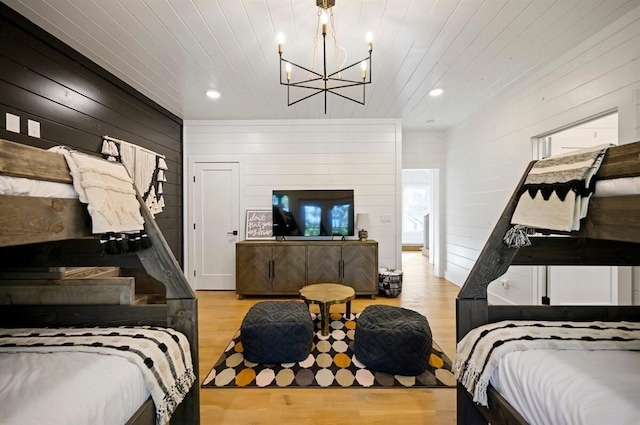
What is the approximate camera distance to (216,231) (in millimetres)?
4516

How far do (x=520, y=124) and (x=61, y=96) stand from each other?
4.46 m

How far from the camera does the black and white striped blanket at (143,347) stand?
121 cm

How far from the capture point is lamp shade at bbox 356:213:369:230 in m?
4.28

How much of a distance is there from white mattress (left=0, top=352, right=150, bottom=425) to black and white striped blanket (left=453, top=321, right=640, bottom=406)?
1.44m

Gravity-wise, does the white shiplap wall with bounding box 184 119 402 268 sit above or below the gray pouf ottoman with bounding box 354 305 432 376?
above

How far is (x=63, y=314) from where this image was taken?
157 centimetres

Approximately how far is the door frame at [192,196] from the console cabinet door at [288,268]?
0.81m

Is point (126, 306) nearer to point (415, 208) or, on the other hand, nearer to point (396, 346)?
point (396, 346)

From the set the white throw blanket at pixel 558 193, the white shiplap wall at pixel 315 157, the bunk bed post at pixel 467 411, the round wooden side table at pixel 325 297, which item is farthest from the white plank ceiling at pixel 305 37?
the bunk bed post at pixel 467 411

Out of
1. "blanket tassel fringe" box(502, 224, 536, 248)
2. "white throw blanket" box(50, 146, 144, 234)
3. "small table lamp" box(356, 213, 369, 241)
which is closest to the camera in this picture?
"white throw blanket" box(50, 146, 144, 234)

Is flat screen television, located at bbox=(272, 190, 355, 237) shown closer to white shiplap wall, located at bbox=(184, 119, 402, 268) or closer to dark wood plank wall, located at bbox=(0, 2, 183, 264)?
white shiplap wall, located at bbox=(184, 119, 402, 268)

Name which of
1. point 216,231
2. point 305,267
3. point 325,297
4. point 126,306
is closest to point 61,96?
point 126,306

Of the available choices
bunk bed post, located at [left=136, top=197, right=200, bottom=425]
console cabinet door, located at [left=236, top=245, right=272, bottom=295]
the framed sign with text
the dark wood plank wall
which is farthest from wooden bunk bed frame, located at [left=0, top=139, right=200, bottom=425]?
the framed sign with text

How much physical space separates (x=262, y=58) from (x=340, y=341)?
107 inches
